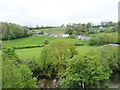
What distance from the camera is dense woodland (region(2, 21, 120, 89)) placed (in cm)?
1975

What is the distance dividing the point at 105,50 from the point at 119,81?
538 cm

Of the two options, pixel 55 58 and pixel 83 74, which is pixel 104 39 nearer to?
pixel 55 58

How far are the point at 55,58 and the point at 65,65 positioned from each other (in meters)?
1.58

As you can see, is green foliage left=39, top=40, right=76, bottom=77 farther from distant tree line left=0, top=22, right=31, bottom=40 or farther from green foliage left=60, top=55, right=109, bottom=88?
distant tree line left=0, top=22, right=31, bottom=40

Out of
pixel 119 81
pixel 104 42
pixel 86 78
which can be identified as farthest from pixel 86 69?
pixel 104 42

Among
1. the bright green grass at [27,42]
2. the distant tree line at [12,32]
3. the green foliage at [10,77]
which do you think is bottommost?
the bright green grass at [27,42]

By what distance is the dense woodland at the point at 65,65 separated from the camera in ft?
64.8

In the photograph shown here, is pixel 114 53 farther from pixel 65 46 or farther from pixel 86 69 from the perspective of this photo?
pixel 86 69

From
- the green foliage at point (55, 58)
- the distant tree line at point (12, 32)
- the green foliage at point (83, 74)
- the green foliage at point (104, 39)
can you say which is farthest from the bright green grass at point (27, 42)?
the green foliage at point (83, 74)

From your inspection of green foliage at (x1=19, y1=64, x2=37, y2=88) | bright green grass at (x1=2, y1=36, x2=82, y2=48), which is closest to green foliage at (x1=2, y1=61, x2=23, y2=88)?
green foliage at (x1=19, y1=64, x2=37, y2=88)

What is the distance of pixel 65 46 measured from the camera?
3462 centimetres

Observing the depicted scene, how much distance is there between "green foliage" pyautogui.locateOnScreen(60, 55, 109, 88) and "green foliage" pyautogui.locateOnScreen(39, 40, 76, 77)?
9.07 m

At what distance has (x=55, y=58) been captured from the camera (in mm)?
33000

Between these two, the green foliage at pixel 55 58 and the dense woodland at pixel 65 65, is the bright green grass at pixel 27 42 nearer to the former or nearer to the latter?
the dense woodland at pixel 65 65
